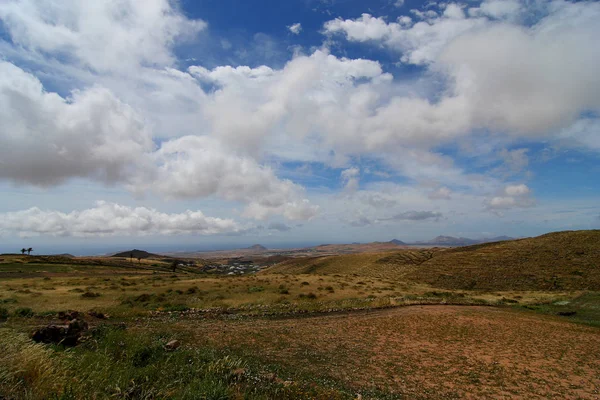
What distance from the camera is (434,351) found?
1591 cm

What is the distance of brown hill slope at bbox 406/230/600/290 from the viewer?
4775 centimetres

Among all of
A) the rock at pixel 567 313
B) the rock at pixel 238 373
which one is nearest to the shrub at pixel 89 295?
the rock at pixel 238 373

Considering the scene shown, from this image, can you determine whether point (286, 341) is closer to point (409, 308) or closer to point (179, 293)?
point (409, 308)

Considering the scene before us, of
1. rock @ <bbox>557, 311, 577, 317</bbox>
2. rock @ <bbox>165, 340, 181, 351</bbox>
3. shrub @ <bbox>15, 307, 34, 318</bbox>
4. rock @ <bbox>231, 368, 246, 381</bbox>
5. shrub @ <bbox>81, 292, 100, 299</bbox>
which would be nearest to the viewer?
rock @ <bbox>231, 368, 246, 381</bbox>

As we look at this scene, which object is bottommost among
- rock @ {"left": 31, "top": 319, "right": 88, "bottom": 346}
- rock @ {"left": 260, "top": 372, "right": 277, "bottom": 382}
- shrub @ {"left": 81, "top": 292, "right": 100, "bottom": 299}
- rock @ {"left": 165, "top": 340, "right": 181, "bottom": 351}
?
shrub @ {"left": 81, "top": 292, "right": 100, "bottom": 299}

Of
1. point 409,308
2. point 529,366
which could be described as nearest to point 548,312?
point 409,308

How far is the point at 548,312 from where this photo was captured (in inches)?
1174

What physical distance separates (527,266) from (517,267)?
1505 millimetres

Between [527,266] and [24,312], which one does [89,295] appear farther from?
[527,266]

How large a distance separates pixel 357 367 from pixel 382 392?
2636 mm

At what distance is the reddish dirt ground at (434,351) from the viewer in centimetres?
1172

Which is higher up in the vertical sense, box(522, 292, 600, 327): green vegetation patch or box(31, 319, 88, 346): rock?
box(31, 319, 88, 346): rock

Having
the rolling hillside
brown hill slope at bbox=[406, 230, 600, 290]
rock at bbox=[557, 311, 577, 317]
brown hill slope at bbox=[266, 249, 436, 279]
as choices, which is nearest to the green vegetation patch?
rock at bbox=[557, 311, 577, 317]

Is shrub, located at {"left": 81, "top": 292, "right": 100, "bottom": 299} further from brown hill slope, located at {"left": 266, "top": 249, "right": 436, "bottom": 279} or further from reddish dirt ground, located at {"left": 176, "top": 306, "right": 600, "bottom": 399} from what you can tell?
brown hill slope, located at {"left": 266, "top": 249, "right": 436, "bottom": 279}
